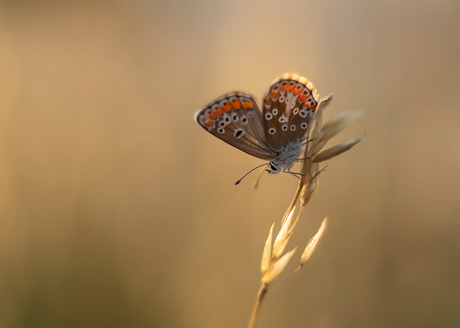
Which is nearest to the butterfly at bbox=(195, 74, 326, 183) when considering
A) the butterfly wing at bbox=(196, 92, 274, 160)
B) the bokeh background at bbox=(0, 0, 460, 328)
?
the butterfly wing at bbox=(196, 92, 274, 160)

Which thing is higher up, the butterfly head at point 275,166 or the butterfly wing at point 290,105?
the butterfly wing at point 290,105

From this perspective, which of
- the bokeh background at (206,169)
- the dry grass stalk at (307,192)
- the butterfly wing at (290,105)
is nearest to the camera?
the dry grass stalk at (307,192)

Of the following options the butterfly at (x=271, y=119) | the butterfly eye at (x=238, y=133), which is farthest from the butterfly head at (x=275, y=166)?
the butterfly eye at (x=238, y=133)

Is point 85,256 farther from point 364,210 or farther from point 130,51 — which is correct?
point 364,210

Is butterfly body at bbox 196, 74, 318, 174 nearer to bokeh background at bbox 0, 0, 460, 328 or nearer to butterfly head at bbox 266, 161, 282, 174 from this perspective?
butterfly head at bbox 266, 161, 282, 174

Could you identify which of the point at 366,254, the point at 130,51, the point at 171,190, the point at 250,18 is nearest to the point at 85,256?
the point at 171,190

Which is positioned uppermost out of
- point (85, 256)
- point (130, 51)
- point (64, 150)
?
point (130, 51)

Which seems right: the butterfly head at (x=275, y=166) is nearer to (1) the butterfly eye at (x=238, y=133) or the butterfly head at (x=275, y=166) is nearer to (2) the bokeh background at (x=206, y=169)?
(1) the butterfly eye at (x=238, y=133)
